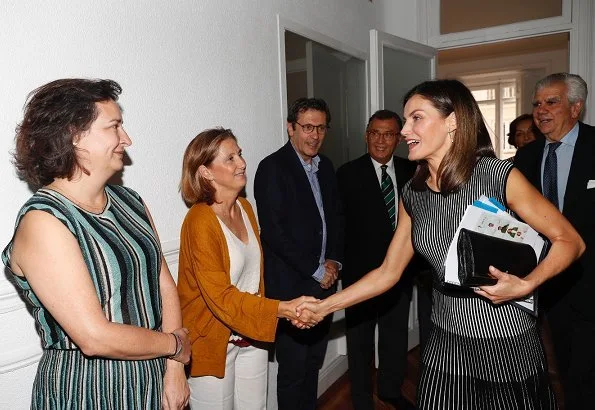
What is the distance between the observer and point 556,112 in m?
2.77

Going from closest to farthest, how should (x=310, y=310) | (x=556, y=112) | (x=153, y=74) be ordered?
(x=153, y=74) → (x=310, y=310) → (x=556, y=112)

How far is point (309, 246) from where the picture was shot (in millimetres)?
2525

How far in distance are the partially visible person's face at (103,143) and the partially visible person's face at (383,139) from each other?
6.39 feet

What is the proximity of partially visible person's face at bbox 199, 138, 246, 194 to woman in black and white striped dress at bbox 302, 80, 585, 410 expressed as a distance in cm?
74

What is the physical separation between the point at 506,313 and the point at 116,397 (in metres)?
1.21

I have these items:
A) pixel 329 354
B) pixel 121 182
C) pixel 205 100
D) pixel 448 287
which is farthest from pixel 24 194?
pixel 329 354

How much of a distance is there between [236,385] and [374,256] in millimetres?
1239

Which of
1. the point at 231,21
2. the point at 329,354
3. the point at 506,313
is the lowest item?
the point at 329,354

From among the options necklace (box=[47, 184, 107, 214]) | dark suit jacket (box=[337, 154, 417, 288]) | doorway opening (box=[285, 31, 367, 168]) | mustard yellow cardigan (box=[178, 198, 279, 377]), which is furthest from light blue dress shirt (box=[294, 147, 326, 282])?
necklace (box=[47, 184, 107, 214])

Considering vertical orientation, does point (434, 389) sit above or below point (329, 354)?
above

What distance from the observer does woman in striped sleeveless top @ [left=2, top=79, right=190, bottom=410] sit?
1234 mm

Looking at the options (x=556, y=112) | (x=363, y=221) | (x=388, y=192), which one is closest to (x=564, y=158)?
(x=556, y=112)

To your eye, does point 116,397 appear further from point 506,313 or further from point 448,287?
point 506,313

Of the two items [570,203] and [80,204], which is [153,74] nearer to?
[80,204]
